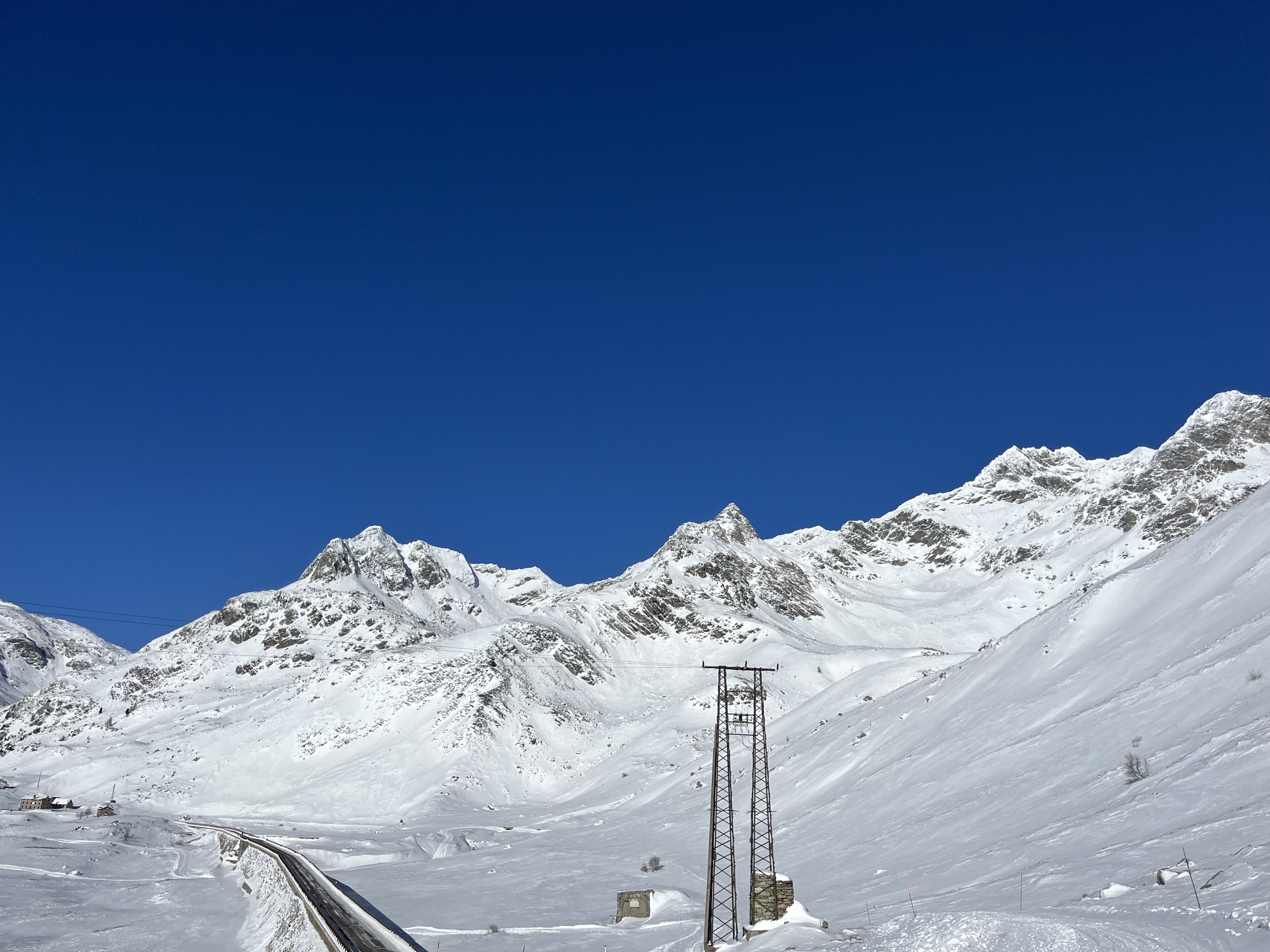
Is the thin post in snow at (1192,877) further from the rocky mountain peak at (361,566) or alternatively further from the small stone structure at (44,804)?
the rocky mountain peak at (361,566)

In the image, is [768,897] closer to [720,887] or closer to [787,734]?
[720,887]

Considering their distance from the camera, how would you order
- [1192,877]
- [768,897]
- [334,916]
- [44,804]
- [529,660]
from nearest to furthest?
[1192,877] < [768,897] < [334,916] < [44,804] < [529,660]

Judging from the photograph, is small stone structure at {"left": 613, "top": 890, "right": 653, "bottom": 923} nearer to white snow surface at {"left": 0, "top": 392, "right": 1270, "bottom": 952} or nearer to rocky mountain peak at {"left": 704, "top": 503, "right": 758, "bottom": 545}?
white snow surface at {"left": 0, "top": 392, "right": 1270, "bottom": 952}

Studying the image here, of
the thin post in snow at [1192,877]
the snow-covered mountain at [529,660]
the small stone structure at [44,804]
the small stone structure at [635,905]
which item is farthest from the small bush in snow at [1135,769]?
→ the small stone structure at [44,804]

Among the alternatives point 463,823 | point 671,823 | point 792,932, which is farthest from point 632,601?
point 792,932

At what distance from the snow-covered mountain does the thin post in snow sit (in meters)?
35.5

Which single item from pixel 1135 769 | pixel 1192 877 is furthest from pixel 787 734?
pixel 1192 877

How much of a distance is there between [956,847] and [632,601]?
118422 millimetres

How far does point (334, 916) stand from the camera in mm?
30516

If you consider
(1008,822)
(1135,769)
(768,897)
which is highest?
(1135,769)

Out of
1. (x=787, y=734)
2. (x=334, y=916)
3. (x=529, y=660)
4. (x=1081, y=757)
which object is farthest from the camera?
(x=529, y=660)

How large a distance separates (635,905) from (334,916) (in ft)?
37.2

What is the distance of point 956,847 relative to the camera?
28.2 m

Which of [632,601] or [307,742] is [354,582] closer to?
[632,601]
